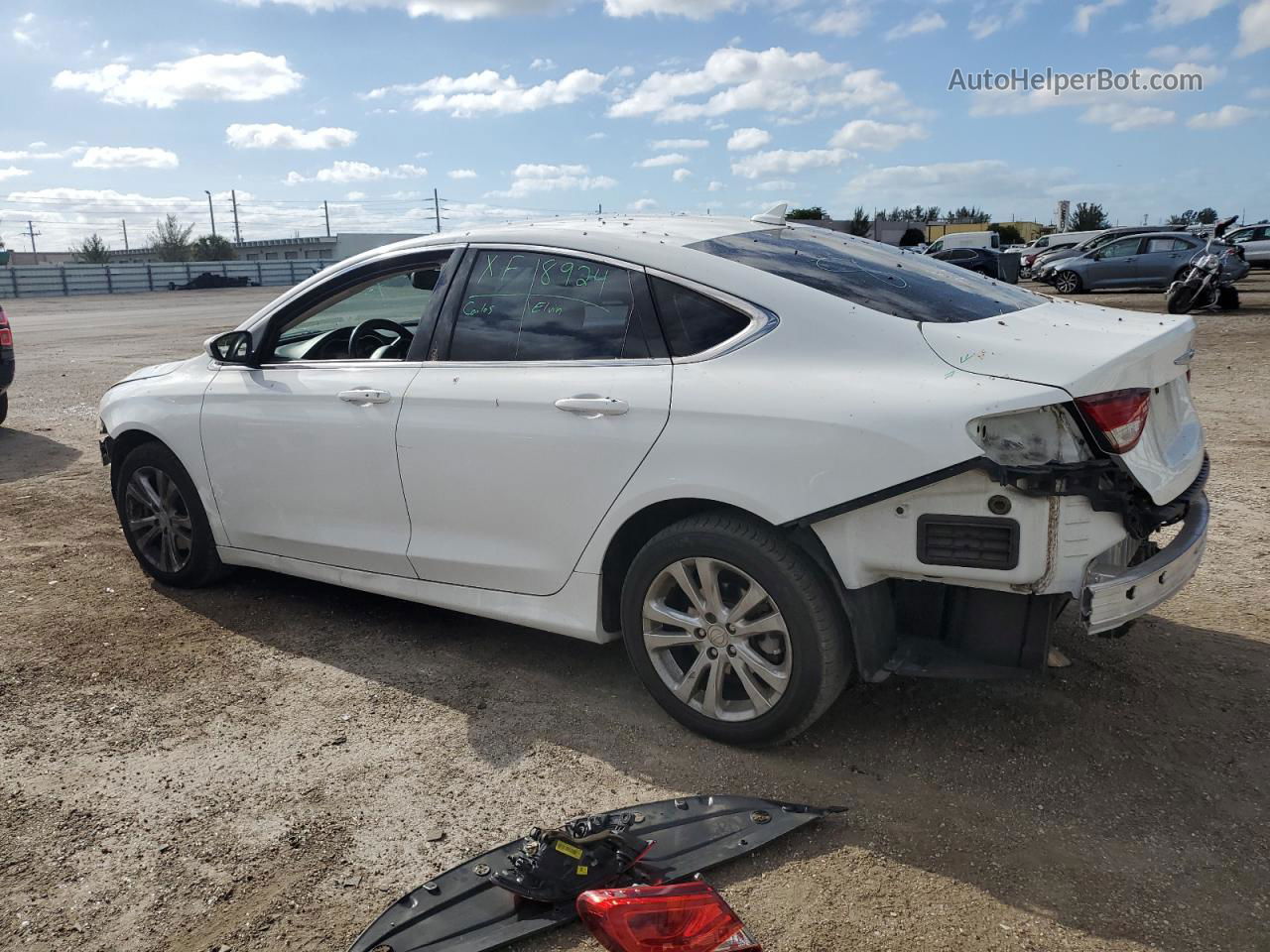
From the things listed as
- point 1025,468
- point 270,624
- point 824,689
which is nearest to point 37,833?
point 270,624

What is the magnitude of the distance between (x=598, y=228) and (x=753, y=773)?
1988mm

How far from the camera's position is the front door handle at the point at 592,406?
3.43m

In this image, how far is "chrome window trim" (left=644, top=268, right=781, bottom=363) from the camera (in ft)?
10.8

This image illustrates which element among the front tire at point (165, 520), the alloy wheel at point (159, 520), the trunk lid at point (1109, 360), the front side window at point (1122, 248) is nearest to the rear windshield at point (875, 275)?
the trunk lid at point (1109, 360)

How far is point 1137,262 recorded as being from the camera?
1016 inches

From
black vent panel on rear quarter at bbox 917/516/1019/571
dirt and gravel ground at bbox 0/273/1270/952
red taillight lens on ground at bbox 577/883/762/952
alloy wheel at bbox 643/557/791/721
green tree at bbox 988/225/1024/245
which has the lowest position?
dirt and gravel ground at bbox 0/273/1270/952

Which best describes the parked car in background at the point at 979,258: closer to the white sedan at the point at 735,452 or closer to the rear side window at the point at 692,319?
the white sedan at the point at 735,452

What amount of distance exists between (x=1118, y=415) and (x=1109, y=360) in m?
0.16

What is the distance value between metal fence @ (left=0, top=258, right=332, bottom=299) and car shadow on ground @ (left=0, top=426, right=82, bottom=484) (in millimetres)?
44092

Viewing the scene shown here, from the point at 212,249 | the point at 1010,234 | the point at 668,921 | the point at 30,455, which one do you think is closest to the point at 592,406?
the point at 668,921

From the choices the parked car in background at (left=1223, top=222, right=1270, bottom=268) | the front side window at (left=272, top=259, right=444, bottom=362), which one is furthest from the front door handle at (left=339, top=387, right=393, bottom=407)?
the parked car in background at (left=1223, top=222, right=1270, bottom=268)

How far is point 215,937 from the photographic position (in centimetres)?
265

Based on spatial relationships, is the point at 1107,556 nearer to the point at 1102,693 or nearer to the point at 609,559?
the point at 1102,693

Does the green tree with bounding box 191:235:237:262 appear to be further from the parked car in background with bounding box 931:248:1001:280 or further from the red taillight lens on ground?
the red taillight lens on ground
